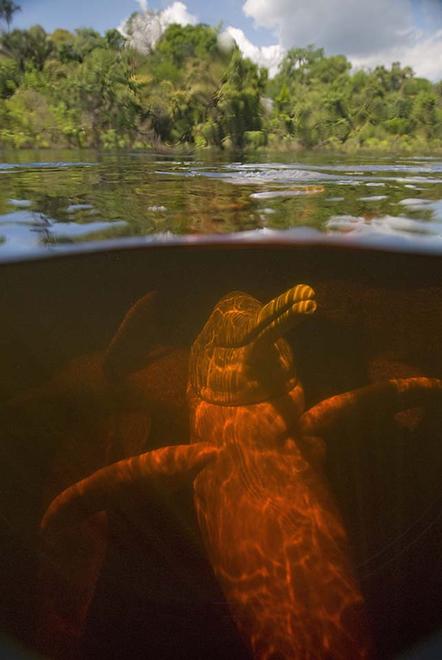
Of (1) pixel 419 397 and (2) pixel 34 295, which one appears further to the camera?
(2) pixel 34 295

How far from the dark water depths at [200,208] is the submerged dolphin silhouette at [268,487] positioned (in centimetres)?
188

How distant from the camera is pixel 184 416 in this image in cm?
326

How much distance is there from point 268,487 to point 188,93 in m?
3.17

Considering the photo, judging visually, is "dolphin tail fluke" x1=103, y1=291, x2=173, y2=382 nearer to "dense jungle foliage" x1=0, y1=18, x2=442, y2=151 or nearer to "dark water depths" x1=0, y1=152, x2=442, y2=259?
"dark water depths" x1=0, y1=152, x2=442, y2=259

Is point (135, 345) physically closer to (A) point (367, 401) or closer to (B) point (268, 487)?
(B) point (268, 487)

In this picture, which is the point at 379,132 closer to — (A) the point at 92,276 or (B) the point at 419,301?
(B) the point at 419,301

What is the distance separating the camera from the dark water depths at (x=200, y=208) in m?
4.23

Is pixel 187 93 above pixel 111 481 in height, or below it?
above

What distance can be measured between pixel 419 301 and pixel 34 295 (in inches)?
214

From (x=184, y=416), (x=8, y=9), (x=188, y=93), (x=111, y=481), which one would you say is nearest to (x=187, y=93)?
(x=188, y=93)

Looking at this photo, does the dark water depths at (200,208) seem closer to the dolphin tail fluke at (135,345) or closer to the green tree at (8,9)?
the dolphin tail fluke at (135,345)

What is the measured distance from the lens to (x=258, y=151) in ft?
16.1

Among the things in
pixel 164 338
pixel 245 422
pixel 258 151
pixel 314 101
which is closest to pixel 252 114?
pixel 314 101

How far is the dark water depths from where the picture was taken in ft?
13.9
